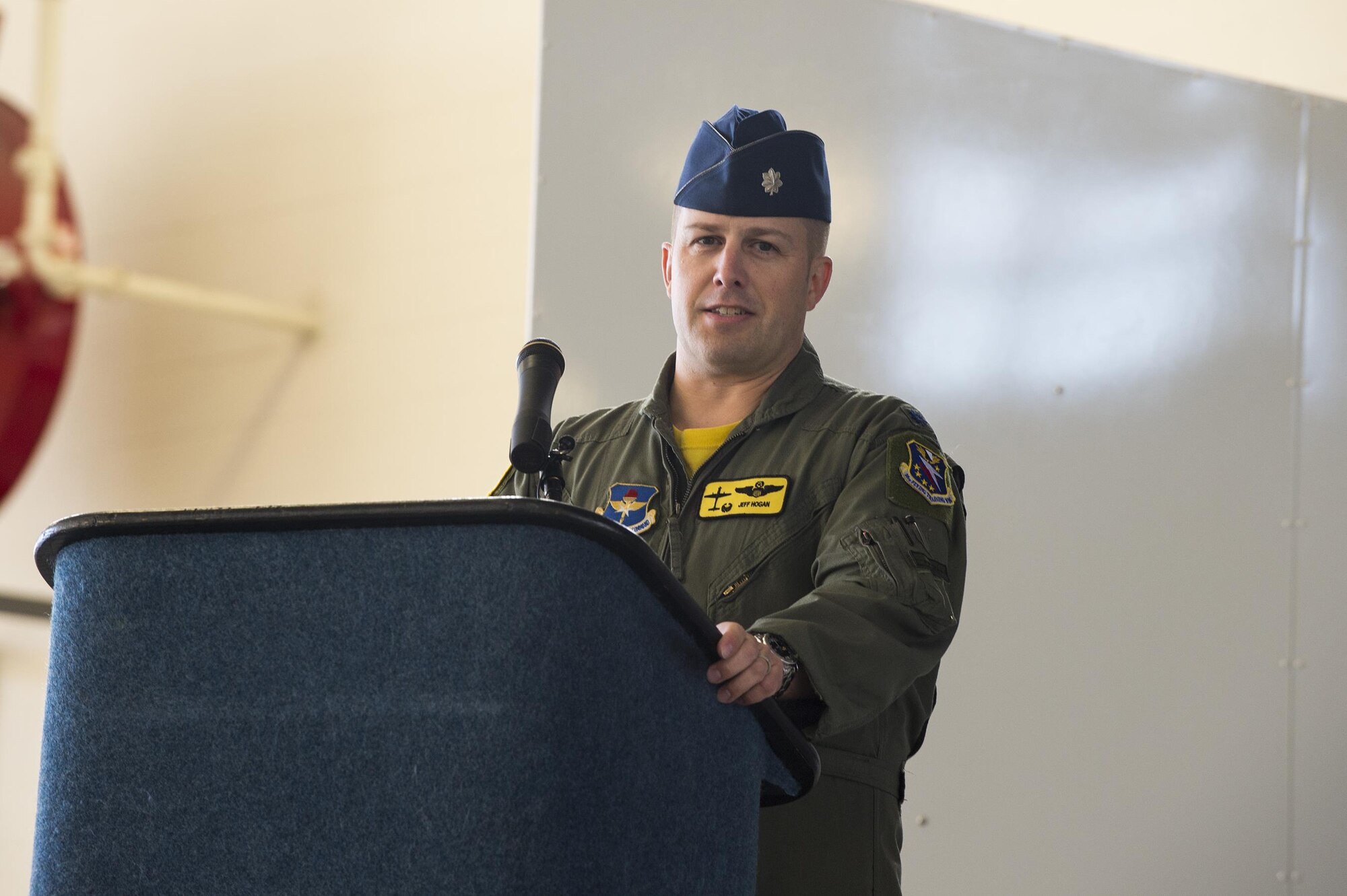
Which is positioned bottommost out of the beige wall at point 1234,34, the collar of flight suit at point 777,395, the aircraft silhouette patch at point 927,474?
the aircraft silhouette patch at point 927,474

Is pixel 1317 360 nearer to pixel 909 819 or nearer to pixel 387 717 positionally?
pixel 909 819

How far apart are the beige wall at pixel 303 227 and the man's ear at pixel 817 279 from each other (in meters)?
1.43

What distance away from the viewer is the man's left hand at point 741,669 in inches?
32.3

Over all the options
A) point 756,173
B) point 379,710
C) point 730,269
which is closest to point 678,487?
point 730,269

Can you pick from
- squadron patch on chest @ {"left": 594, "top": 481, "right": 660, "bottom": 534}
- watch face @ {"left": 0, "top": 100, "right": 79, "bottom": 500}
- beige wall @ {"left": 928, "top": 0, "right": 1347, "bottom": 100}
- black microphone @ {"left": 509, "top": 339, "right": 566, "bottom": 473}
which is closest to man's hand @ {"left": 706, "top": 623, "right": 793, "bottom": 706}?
black microphone @ {"left": 509, "top": 339, "right": 566, "bottom": 473}

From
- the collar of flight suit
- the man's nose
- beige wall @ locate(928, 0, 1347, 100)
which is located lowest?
the collar of flight suit

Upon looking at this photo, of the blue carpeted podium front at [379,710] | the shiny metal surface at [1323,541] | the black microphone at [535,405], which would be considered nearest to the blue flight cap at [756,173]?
the black microphone at [535,405]

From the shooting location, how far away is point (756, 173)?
143cm

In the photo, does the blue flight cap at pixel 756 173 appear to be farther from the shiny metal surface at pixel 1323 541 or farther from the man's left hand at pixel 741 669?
the shiny metal surface at pixel 1323 541

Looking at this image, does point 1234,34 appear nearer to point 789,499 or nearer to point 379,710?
point 789,499

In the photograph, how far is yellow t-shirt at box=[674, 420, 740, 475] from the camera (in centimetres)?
141

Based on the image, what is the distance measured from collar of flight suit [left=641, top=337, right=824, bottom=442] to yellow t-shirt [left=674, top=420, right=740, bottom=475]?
2cm

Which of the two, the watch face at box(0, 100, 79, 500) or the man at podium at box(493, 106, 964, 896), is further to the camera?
the watch face at box(0, 100, 79, 500)

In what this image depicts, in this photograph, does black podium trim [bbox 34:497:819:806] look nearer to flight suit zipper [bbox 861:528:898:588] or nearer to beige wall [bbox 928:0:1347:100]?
flight suit zipper [bbox 861:528:898:588]
